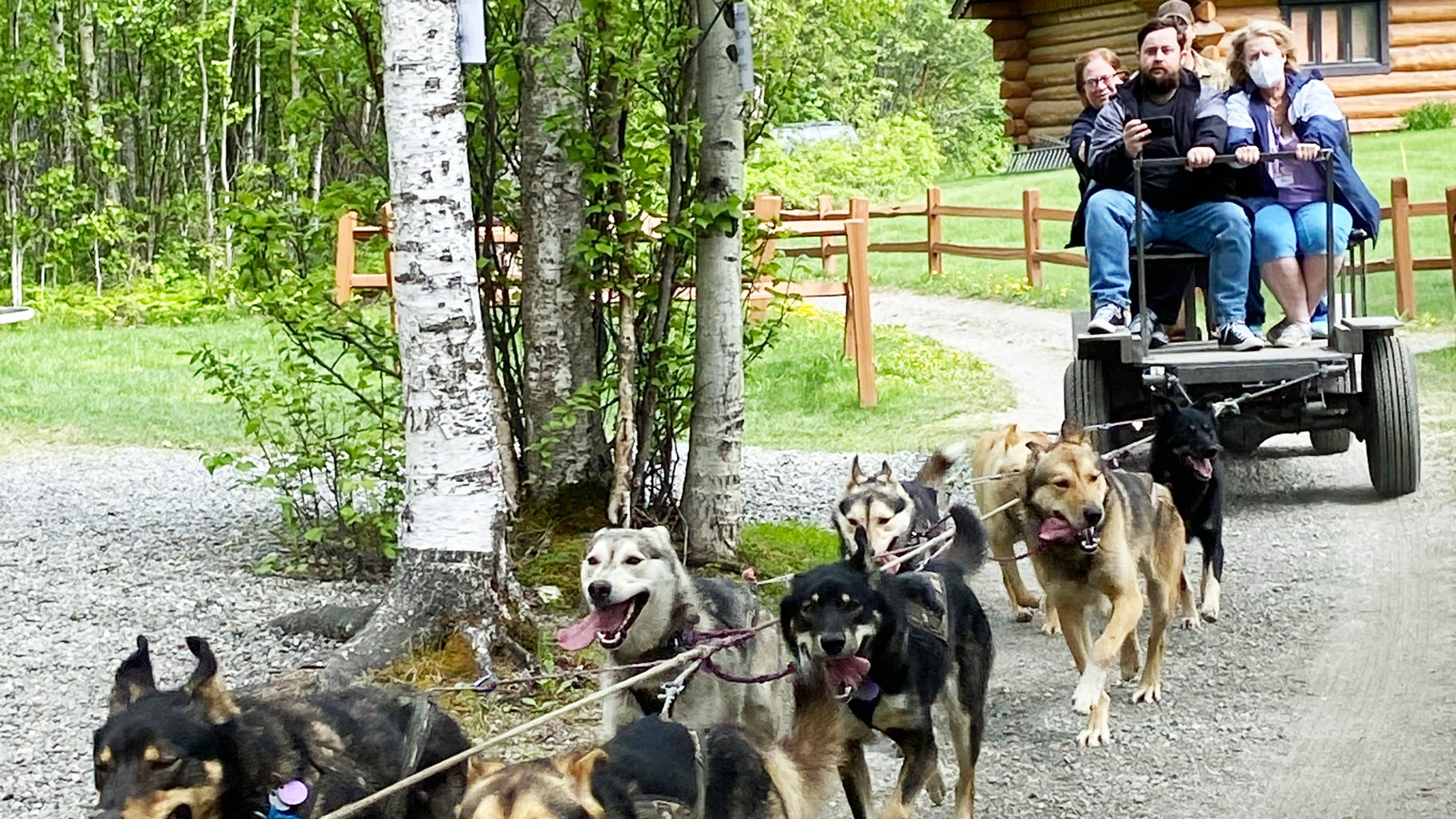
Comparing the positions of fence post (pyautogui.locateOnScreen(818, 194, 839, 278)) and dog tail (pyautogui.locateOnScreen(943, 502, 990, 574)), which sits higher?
fence post (pyautogui.locateOnScreen(818, 194, 839, 278))

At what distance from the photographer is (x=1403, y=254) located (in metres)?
19.7

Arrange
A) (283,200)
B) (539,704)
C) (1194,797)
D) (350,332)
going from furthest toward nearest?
(283,200) < (350,332) < (539,704) < (1194,797)

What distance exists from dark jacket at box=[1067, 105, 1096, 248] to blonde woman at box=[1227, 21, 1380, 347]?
89cm

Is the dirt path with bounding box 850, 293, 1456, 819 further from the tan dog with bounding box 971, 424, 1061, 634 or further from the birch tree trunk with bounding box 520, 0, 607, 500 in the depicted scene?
the birch tree trunk with bounding box 520, 0, 607, 500

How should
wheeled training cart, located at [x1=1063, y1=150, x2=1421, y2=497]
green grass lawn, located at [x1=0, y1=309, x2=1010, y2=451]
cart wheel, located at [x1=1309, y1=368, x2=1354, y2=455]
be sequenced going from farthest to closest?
green grass lawn, located at [x1=0, y1=309, x2=1010, y2=451] → cart wheel, located at [x1=1309, y1=368, x2=1354, y2=455] → wheeled training cart, located at [x1=1063, y1=150, x2=1421, y2=497]

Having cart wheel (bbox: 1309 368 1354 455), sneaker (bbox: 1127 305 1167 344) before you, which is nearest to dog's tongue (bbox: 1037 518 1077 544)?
sneaker (bbox: 1127 305 1167 344)

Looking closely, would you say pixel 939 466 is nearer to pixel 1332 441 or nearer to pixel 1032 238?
pixel 1332 441

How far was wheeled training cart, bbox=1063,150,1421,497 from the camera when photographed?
399 inches

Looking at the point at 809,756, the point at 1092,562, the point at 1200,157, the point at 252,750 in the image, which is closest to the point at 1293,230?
the point at 1200,157

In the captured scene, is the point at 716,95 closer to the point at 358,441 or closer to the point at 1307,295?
the point at 358,441

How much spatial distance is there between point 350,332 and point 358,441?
0.57m

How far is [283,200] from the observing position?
933 cm

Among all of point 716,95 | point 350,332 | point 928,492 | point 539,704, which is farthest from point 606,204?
point 539,704

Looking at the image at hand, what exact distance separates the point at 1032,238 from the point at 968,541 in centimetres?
1759
